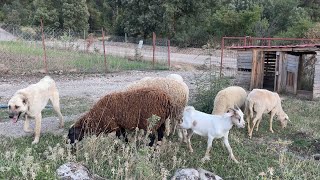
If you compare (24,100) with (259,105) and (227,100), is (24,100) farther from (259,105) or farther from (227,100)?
(259,105)

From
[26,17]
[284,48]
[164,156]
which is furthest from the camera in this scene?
[26,17]

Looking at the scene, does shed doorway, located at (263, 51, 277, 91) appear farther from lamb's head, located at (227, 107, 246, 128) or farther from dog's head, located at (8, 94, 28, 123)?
dog's head, located at (8, 94, 28, 123)

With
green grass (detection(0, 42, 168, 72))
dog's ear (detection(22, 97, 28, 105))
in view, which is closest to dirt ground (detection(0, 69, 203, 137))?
green grass (detection(0, 42, 168, 72))

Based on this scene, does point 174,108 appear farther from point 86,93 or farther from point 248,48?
point 248,48

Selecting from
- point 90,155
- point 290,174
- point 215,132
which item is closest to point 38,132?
point 90,155

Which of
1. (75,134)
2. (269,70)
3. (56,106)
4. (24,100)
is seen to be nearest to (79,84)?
(56,106)

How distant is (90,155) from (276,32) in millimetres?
24142

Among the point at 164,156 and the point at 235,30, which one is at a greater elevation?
the point at 235,30

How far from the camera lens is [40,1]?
3769 cm

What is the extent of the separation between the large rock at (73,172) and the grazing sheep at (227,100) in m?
3.44

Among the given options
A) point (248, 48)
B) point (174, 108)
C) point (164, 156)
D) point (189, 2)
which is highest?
point (189, 2)

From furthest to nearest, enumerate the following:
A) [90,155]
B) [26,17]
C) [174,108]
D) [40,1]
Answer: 1. [26,17]
2. [40,1]
3. [174,108]
4. [90,155]

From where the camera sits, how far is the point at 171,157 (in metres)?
6.37

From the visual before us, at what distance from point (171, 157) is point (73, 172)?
5.91 ft
